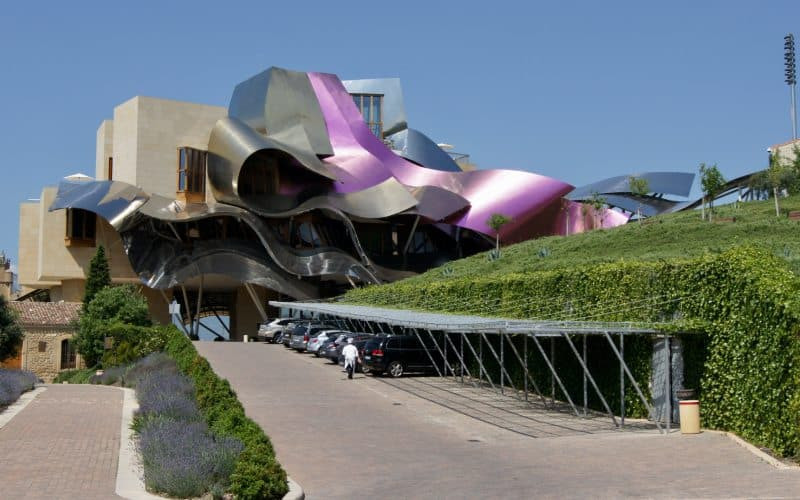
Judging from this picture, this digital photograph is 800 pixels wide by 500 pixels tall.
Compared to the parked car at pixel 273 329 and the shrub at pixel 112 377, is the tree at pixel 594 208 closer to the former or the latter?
the parked car at pixel 273 329

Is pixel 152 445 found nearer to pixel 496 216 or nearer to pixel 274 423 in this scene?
pixel 274 423

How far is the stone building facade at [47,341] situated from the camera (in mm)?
52188

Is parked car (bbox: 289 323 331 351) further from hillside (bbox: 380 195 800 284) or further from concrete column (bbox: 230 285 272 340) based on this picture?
concrete column (bbox: 230 285 272 340)

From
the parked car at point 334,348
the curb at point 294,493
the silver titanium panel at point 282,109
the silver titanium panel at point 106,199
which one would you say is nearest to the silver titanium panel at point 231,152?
the silver titanium panel at point 106,199

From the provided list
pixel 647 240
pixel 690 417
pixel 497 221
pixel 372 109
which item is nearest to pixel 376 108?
pixel 372 109

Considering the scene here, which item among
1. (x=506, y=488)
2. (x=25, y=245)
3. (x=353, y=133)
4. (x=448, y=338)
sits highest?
(x=353, y=133)

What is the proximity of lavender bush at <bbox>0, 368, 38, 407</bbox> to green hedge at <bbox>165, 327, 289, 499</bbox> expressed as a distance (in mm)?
4449

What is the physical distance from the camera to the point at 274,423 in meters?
19.8

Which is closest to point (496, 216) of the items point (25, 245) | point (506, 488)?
point (25, 245)

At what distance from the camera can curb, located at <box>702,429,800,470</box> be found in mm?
14750

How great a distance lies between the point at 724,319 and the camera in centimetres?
1778

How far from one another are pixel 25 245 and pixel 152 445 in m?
63.5

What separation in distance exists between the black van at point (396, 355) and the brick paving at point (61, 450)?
9762 mm

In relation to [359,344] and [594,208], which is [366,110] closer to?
[594,208]
